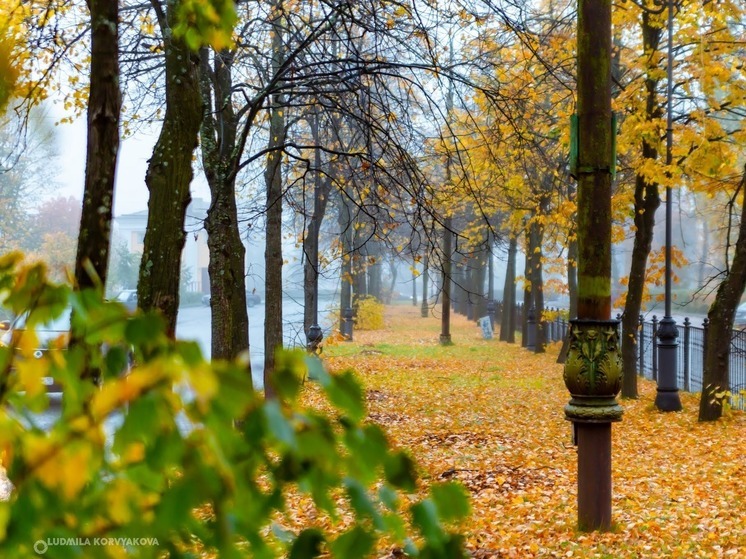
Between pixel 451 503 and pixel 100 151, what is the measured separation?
177 inches

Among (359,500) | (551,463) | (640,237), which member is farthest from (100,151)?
(640,237)

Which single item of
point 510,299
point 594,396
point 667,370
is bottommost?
point 667,370

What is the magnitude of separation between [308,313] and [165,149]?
38.2 ft

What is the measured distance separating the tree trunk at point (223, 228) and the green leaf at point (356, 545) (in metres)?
8.53

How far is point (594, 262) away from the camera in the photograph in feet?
18.0

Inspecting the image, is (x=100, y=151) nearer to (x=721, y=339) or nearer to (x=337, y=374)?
(x=337, y=374)

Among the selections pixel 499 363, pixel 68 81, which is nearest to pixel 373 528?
pixel 68 81

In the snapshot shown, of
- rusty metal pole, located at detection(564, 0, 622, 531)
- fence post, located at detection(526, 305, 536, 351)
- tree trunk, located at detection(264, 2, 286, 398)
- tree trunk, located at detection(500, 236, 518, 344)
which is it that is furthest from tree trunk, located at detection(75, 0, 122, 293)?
tree trunk, located at detection(500, 236, 518, 344)

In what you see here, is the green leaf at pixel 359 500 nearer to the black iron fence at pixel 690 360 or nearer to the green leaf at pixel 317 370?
the green leaf at pixel 317 370

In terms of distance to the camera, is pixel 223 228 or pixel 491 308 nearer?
pixel 223 228

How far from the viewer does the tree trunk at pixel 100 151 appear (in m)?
4.87

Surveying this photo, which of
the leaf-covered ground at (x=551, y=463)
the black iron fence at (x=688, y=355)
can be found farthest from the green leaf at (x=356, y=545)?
the black iron fence at (x=688, y=355)

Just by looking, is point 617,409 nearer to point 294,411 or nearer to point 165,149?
point 165,149

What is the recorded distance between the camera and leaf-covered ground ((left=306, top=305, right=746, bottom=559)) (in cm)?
562
